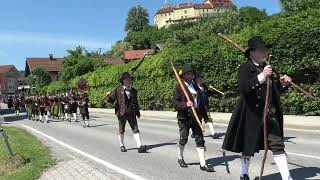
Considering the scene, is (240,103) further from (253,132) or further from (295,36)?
(295,36)

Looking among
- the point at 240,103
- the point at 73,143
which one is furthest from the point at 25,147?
the point at 240,103

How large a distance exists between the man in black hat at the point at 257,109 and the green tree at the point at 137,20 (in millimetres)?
169049

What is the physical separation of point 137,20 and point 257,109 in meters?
172

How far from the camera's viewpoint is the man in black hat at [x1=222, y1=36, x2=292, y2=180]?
7211 mm

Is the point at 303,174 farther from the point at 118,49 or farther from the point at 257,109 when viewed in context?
the point at 118,49

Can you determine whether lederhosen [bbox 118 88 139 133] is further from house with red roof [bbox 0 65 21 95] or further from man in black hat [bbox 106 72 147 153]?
house with red roof [bbox 0 65 21 95]

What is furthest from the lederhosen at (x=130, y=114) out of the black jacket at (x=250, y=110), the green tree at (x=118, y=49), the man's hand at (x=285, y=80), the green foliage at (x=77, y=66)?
the green tree at (x=118, y=49)

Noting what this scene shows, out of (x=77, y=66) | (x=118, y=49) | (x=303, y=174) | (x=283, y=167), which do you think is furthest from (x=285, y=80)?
(x=118, y=49)

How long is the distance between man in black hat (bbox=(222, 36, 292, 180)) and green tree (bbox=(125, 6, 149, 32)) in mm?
169049

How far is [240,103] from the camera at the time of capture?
→ 7668 millimetres

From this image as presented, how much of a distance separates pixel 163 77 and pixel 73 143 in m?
16.9

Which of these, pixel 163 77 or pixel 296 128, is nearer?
pixel 296 128

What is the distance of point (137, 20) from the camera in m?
178

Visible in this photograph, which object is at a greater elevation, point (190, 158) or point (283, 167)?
point (283, 167)
